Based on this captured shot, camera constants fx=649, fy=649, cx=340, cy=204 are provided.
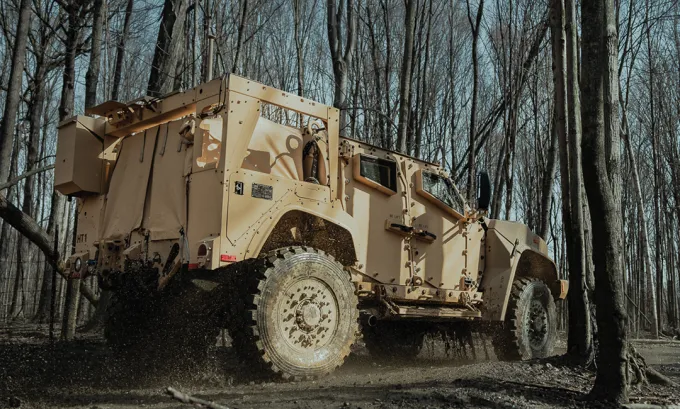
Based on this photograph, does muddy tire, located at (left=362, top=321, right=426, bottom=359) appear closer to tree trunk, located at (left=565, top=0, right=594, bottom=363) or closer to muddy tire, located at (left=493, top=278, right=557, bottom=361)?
muddy tire, located at (left=493, top=278, right=557, bottom=361)

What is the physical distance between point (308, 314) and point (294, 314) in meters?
0.18

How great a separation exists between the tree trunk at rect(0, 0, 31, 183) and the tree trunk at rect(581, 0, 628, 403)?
31.3ft

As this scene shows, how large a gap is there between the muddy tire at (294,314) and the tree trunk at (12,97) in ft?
21.9

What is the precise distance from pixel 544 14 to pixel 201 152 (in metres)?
13.5

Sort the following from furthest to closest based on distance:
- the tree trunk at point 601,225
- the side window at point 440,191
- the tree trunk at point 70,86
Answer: the tree trunk at point 70,86 → the side window at point 440,191 → the tree trunk at point 601,225

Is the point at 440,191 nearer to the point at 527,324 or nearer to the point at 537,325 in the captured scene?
the point at 527,324

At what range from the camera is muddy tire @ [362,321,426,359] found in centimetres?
1007

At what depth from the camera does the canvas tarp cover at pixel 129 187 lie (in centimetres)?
796

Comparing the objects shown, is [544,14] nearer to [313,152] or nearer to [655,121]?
[655,121]

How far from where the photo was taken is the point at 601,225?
662 centimetres

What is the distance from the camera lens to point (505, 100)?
19062 mm

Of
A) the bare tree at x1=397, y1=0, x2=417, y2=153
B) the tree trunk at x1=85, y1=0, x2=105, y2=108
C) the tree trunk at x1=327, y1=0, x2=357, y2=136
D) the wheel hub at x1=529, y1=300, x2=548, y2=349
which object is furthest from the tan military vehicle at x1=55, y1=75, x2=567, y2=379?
the tree trunk at x1=327, y1=0, x2=357, y2=136

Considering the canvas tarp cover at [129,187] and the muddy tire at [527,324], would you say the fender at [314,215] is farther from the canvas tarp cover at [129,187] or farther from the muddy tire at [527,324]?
the muddy tire at [527,324]

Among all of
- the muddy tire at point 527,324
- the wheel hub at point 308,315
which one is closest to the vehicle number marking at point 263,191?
the wheel hub at point 308,315
